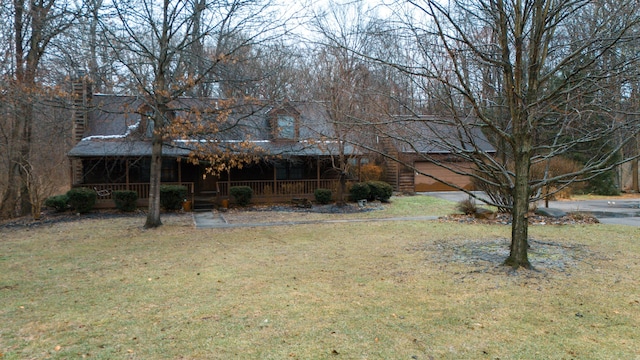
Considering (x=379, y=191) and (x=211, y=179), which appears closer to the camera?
(x=379, y=191)

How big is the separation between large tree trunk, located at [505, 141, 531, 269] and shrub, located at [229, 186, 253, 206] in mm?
13148

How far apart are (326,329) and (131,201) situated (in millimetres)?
14298

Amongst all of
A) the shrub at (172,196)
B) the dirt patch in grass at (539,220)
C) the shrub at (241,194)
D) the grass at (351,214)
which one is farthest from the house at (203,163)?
the dirt patch in grass at (539,220)

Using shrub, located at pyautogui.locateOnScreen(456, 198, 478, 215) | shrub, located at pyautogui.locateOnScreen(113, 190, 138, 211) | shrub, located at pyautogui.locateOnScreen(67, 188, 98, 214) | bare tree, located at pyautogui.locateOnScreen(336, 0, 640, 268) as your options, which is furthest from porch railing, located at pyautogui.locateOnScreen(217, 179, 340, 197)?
bare tree, located at pyautogui.locateOnScreen(336, 0, 640, 268)

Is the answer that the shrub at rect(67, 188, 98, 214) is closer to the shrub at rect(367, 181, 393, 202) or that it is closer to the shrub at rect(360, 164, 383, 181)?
the shrub at rect(367, 181, 393, 202)

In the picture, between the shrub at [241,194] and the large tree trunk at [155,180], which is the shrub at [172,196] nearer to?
the shrub at [241,194]

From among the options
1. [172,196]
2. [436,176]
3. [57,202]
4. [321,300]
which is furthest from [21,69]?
[436,176]

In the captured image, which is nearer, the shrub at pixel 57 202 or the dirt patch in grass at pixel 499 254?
the dirt patch in grass at pixel 499 254

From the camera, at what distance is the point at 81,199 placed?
1595 centimetres

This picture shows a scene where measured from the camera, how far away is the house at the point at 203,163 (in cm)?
1662

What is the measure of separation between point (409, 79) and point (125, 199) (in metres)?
12.9

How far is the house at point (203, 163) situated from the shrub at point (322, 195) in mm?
1111

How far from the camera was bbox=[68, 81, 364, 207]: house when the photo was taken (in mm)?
16625

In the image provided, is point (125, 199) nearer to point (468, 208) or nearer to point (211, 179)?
point (211, 179)
